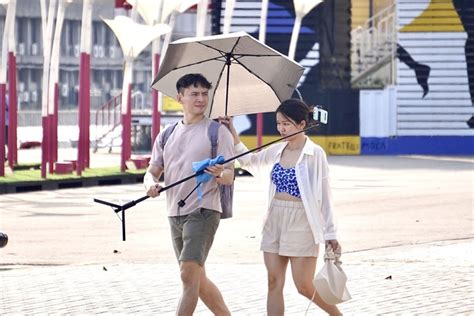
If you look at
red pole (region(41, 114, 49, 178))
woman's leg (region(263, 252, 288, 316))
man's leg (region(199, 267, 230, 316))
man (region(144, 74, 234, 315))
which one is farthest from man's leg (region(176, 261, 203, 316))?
red pole (region(41, 114, 49, 178))

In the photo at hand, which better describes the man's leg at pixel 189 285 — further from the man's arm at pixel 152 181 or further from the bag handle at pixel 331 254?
the bag handle at pixel 331 254

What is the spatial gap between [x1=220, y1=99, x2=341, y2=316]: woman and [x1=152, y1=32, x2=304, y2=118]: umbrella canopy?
0.61m

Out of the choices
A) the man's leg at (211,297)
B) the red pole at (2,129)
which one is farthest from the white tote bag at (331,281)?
the red pole at (2,129)

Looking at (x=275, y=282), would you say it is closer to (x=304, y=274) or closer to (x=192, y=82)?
(x=304, y=274)

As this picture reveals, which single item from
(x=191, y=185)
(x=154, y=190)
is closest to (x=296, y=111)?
(x=191, y=185)

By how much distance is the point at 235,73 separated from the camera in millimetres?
9922

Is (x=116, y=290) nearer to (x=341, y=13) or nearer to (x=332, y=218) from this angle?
(x=332, y=218)

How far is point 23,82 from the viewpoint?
220 ft

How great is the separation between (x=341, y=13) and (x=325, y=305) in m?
31.9

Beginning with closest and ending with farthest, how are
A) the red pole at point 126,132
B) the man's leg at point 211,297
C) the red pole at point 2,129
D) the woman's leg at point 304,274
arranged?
the woman's leg at point 304,274 → the man's leg at point 211,297 → the red pole at point 2,129 → the red pole at point 126,132

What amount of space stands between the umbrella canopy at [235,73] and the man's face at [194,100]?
0.51 m

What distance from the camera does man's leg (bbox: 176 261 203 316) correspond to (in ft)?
29.7

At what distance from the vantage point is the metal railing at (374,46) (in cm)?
4234

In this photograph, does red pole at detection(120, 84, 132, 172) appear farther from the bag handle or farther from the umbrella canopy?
the bag handle
